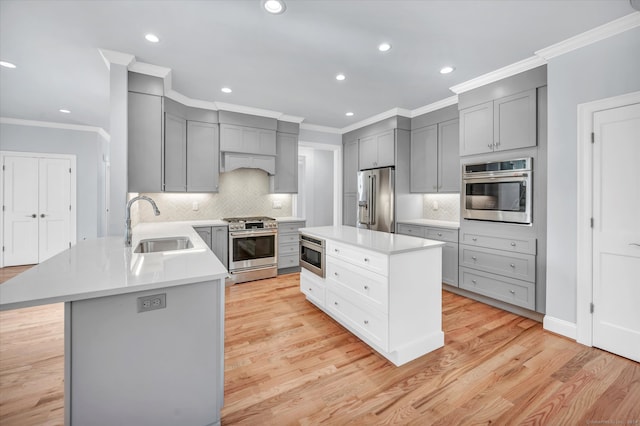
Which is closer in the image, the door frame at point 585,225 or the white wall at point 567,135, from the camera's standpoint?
the white wall at point 567,135

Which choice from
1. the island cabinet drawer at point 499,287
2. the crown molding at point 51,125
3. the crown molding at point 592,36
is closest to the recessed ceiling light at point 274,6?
the crown molding at point 592,36

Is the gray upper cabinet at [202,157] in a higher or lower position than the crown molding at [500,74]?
lower

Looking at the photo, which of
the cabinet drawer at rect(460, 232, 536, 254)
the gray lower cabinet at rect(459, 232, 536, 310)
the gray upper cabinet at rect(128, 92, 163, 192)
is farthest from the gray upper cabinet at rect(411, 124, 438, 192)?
the gray upper cabinet at rect(128, 92, 163, 192)

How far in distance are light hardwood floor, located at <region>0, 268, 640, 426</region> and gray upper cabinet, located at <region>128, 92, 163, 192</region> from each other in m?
1.70

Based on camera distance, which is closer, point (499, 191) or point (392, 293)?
point (392, 293)

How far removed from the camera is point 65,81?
3.52 meters

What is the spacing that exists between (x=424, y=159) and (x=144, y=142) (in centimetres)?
380

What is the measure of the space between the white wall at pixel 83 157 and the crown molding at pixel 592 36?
7.20 meters

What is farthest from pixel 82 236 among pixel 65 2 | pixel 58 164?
pixel 65 2

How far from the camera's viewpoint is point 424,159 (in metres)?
4.44

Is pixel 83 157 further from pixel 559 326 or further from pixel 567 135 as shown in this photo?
pixel 559 326

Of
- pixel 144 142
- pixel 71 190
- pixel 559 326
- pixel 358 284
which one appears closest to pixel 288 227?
pixel 144 142

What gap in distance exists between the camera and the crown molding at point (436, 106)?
396 centimetres

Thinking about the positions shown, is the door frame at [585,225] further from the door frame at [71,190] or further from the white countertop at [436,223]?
the door frame at [71,190]
